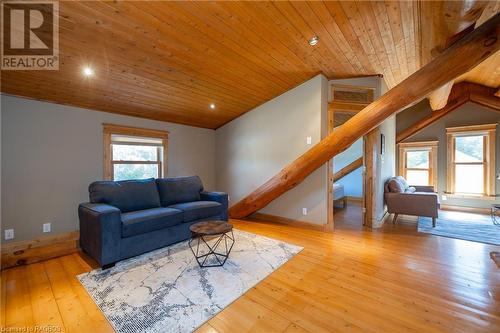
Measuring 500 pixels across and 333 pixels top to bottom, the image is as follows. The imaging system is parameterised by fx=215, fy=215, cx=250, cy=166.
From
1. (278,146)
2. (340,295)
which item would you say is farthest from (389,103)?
(340,295)

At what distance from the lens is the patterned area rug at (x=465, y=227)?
3.39 m

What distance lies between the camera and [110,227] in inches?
94.3

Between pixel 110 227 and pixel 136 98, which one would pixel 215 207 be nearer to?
pixel 110 227

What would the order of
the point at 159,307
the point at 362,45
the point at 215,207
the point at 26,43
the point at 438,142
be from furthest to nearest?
1. the point at 438,142
2. the point at 215,207
3. the point at 362,45
4. the point at 26,43
5. the point at 159,307

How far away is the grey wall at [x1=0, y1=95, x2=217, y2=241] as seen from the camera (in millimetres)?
2611

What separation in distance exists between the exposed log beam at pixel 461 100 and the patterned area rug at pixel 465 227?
2.49 m

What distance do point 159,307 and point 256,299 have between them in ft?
2.65

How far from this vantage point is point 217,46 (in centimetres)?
259

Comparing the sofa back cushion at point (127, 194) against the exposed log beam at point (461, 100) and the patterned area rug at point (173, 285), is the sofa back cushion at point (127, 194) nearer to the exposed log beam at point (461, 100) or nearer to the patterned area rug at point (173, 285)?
the patterned area rug at point (173, 285)

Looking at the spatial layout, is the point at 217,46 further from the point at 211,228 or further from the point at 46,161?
the point at 46,161

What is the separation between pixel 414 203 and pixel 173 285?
14.2 feet

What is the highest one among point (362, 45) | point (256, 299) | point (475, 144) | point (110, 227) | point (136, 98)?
point (362, 45)

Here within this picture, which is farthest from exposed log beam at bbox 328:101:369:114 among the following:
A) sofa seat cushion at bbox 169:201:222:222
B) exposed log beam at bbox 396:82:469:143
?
exposed log beam at bbox 396:82:469:143

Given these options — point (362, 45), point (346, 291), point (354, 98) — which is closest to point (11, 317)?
point (346, 291)
